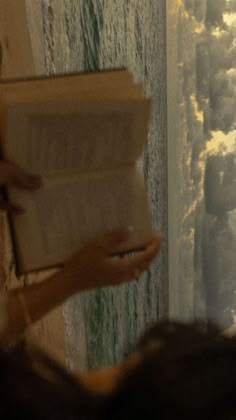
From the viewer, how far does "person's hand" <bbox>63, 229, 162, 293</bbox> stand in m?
0.72

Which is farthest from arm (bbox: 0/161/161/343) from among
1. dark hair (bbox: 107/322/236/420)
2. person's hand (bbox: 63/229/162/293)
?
dark hair (bbox: 107/322/236/420)

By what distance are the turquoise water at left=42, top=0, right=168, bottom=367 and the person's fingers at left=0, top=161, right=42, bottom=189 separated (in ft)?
2.26

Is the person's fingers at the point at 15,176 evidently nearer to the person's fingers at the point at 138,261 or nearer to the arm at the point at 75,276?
the arm at the point at 75,276

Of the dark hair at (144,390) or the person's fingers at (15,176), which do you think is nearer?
the dark hair at (144,390)

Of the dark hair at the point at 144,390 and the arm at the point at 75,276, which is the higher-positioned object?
the dark hair at the point at 144,390

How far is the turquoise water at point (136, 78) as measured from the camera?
139 centimetres

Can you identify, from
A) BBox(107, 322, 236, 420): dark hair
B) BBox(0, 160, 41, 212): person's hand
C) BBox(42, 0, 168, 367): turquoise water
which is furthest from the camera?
BBox(42, 0, 168, 367): turquoise water

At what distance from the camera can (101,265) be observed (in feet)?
2.36

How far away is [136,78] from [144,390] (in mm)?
1277

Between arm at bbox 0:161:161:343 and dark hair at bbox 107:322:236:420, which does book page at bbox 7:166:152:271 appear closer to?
arm at bbox 0:161:161:343

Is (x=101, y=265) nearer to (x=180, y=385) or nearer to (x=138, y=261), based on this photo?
(x=138, y=261)

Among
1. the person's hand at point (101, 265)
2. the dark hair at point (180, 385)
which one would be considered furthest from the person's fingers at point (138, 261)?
the dark hair at point (180, 385)

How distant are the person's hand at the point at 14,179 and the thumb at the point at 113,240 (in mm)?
96

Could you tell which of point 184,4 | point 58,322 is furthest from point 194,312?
point 184,4
